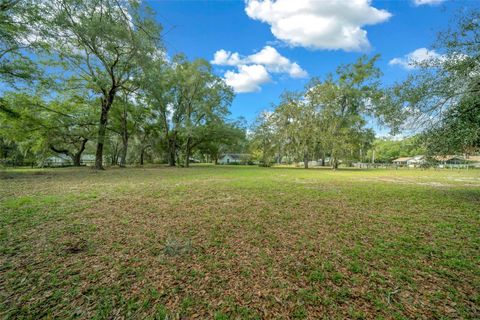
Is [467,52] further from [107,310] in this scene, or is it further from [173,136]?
[173,136]

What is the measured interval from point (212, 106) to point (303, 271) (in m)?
25.3

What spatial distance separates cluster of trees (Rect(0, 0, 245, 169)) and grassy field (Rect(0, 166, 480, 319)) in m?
3.88

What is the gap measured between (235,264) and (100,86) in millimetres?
18866

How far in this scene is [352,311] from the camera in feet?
6.33

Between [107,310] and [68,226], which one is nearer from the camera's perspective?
[107,310]

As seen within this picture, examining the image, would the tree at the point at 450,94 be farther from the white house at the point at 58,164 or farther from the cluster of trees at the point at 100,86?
the white house at the point at 58,164

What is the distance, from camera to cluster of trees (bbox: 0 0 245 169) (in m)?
5.41

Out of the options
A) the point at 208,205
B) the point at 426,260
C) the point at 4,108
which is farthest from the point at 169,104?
the point at 426,260

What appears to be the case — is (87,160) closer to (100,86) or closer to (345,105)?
(100,86)

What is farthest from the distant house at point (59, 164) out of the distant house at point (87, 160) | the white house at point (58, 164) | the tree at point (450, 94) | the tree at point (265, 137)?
the tree at point (450, 94)

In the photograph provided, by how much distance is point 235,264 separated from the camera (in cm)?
274

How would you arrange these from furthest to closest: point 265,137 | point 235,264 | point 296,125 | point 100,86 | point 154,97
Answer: point 265,137 < point 296,125 < point 154,97 < point 100,86 < point 235,264

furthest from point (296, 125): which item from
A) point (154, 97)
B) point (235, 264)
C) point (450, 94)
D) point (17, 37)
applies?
point (235, 264)

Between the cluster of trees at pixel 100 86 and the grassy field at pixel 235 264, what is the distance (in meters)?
3.88
